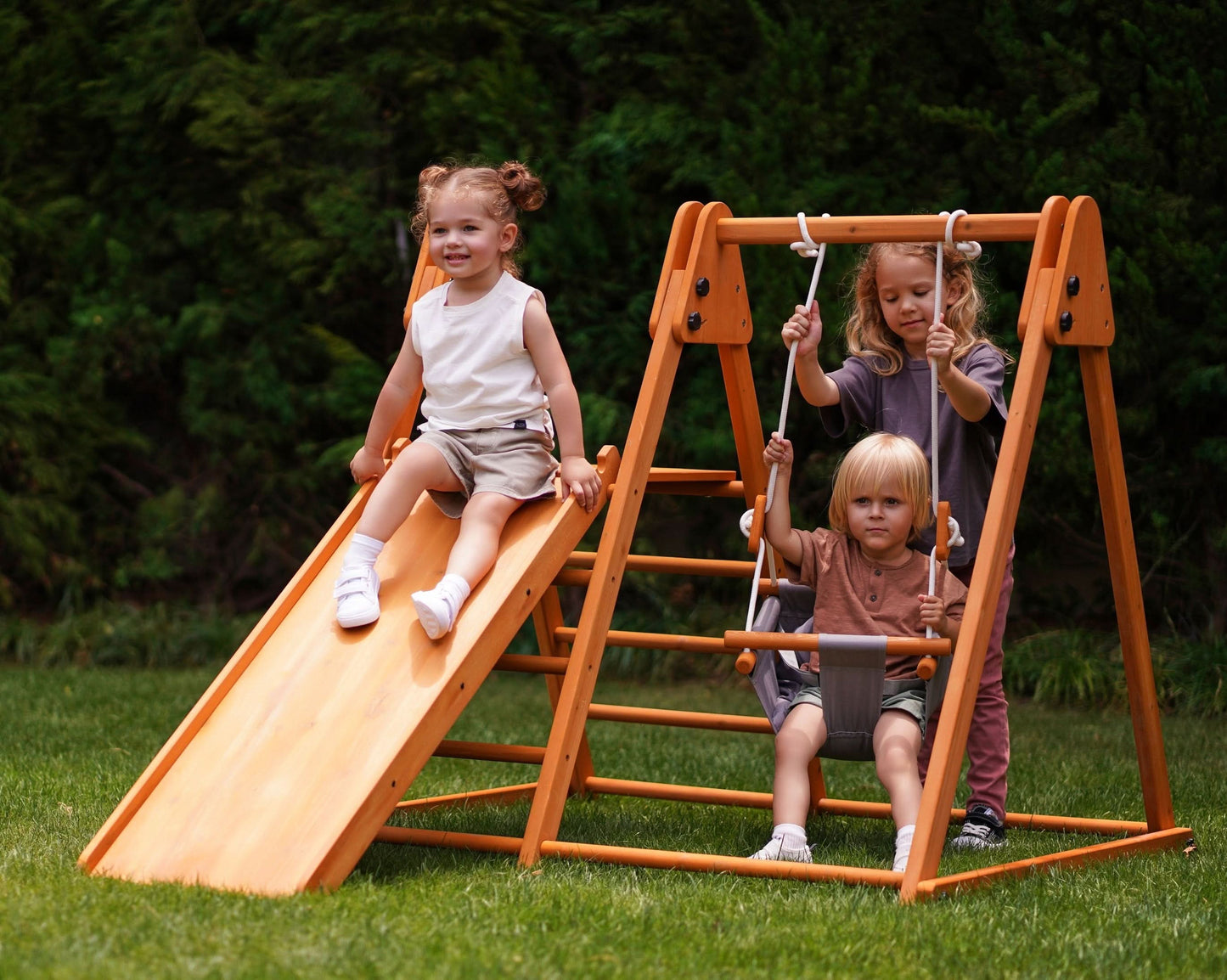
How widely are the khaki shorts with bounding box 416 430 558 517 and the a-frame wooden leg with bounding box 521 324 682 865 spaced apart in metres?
0.24

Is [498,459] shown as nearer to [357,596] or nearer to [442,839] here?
[357,596]

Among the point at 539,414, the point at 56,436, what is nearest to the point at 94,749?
the point at 539,414

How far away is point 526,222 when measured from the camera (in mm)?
8602

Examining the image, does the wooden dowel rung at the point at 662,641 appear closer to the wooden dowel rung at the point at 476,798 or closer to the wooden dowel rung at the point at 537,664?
the wooden dowel rung at the point at 537,664

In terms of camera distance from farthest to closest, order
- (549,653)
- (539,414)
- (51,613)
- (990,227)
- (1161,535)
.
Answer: (51,613) < (1161,535) < (549,653) < (539,414) < (990,227)

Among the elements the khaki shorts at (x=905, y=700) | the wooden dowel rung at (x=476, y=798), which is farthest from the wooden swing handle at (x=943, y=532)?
the wooden dowel rung at (x=476, y=798)

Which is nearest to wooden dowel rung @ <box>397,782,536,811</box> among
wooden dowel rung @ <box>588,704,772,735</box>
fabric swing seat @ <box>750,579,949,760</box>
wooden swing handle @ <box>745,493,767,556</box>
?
wooden dowel rung @ <box>588,704,772,735</box>

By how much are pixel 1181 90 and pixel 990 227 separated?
3.83 meters

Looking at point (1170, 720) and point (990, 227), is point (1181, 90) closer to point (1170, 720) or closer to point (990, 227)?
point (1170, 720)

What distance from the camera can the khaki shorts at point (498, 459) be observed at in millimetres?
4176

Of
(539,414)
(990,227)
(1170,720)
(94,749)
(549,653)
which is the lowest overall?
(1170,720)

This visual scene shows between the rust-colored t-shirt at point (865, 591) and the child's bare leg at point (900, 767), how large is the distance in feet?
0.49

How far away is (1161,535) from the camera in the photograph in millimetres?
7438

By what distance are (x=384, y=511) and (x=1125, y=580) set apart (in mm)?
1946
